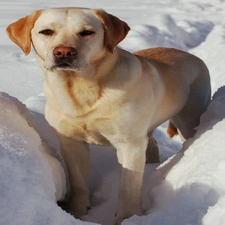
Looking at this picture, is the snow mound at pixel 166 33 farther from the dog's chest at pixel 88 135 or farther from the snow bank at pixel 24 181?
the snow bank at pixel 24 181

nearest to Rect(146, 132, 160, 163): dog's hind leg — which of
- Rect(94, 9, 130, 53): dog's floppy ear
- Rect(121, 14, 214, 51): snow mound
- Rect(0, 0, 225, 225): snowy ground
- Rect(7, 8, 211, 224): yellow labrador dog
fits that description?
Rect(0, 0, 225, 225): snowy ground

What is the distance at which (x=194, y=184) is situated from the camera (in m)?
2.52

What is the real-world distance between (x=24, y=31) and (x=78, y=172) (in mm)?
852

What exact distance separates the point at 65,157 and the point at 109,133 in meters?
0.39

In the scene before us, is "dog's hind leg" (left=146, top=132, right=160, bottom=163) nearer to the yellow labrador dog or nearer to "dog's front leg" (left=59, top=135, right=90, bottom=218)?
the yellow labrador dog

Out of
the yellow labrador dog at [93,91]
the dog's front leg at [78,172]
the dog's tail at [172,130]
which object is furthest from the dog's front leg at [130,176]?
the dog's tail at [172,130]

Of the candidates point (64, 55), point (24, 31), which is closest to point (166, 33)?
point (24, 31)

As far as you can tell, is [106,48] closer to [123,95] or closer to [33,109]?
[123,95]

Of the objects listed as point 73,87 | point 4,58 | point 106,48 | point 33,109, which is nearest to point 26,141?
point 73,87

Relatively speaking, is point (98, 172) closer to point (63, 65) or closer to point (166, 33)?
point (63, 65)

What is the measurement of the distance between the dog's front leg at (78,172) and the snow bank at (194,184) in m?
0.37

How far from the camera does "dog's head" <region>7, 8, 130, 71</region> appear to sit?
2424 millimetres

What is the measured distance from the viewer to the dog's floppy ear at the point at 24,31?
2.65 metres

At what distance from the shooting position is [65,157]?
3.02 m
